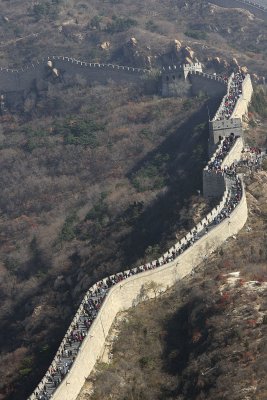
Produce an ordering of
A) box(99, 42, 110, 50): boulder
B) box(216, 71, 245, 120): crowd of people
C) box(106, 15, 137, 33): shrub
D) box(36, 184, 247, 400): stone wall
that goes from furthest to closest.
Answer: box(106, 15, 137, 33): shrub < box(99, 42, 110, 50): boulder < box(216, 71, 245, 120): crowd of people < box(36, 184, 247, 400): stone wall

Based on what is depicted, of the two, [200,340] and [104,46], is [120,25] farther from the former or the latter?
[200,340]

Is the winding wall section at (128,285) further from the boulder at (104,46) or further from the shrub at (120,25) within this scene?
the shrub at (120,25)

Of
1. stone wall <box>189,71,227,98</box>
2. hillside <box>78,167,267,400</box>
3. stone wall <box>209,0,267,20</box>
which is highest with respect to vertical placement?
hillside <box>78,167,267,400</box>

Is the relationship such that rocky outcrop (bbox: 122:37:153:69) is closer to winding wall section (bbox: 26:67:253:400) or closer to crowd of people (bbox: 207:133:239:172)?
crowd of people (bbox: 207:133:239:172)

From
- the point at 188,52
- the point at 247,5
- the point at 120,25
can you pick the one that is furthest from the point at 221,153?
the point at 247,5

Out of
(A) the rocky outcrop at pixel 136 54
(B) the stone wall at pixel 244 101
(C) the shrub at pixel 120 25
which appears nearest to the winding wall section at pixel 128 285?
(B) the stone wall at pixel 244 101

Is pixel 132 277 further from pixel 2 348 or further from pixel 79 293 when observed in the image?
pixel 2 348

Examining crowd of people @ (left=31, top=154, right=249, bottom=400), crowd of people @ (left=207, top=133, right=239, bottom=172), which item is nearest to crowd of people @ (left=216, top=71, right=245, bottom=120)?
crowd of people @ (left=207, top=133, right=239, bottom=172)
